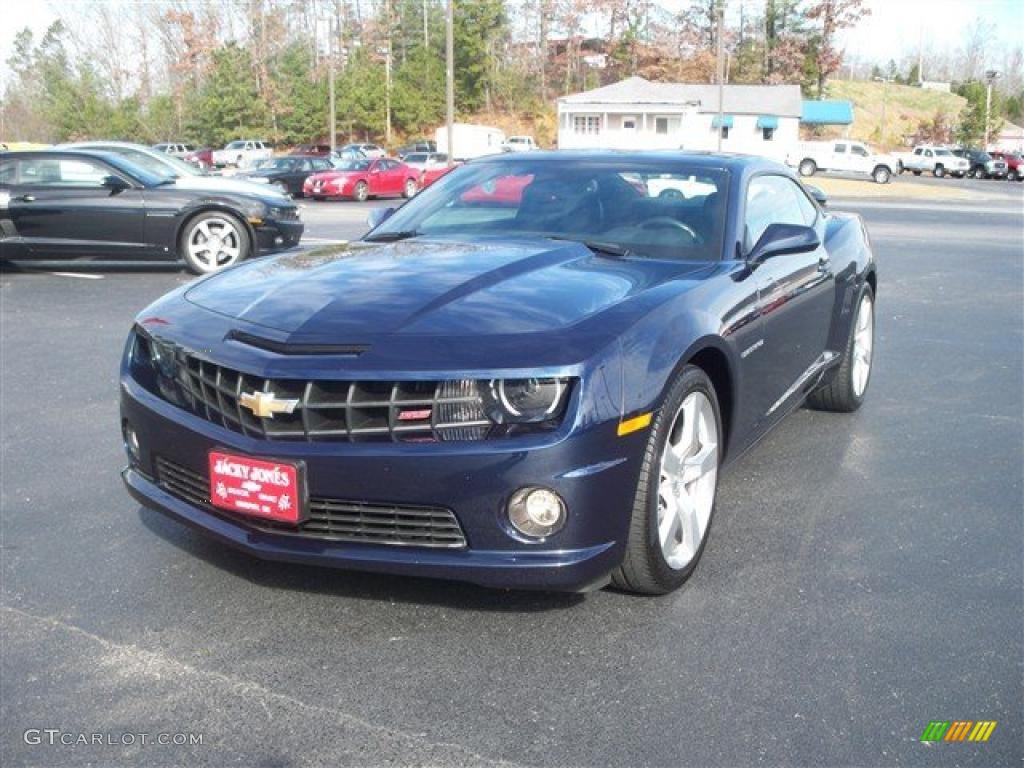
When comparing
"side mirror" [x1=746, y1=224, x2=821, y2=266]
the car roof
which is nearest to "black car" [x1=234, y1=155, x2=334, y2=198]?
the car roof

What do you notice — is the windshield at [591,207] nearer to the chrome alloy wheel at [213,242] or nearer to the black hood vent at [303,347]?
the black hood vent at [303,347]

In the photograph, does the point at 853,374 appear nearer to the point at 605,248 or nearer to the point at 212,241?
the point at 605,248

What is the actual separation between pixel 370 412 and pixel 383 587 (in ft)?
2.46

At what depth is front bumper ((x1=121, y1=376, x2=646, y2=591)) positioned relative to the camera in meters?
2.79

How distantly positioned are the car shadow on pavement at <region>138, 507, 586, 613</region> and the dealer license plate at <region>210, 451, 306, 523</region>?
295 millimetres

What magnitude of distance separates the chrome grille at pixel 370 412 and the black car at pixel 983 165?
218 ft

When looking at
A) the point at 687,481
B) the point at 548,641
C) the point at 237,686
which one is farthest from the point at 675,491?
the point at 237,686

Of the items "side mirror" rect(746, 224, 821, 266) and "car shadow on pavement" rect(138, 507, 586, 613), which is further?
"side mirror" rect(746, 224, 821, 266)

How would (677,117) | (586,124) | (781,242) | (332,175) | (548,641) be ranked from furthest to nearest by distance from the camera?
(586,124) < (677,117) < (332,175) < (781,242) < (548,641)

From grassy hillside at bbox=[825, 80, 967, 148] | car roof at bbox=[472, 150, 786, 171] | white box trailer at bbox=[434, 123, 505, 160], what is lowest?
car roof at bbox=[472, 150, 786, 171]

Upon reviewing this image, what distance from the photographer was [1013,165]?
60.8m

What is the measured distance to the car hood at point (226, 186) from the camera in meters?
11.4

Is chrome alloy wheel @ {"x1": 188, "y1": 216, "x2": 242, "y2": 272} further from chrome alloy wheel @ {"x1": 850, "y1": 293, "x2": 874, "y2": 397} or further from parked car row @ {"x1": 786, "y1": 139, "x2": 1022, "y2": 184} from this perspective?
parked car row @ {"x1": 786, "y1": 139, "x2": 1022, "y2": 184}

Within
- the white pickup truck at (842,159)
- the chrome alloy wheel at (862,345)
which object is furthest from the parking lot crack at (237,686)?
the white pickup truck at (842,159)
